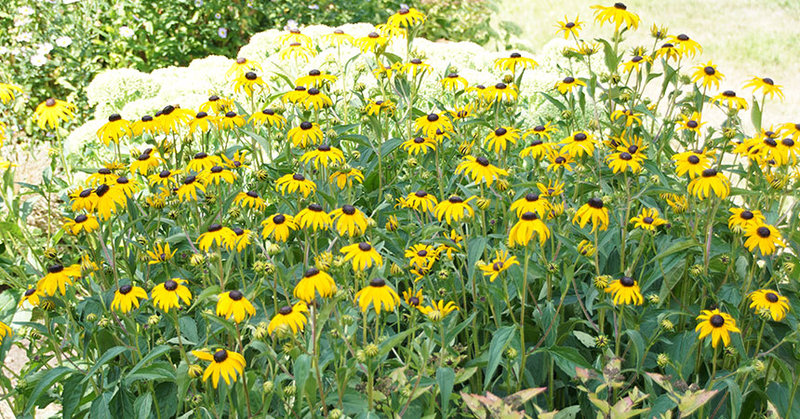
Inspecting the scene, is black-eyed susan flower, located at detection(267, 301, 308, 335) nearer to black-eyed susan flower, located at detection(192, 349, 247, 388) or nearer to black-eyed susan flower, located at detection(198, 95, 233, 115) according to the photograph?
black-eyed susan flower, located at detection(192, 349, 247, 388)

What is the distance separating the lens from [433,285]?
196 centimetres

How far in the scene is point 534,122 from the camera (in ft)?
10.7

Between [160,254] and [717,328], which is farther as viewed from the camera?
[160,254]

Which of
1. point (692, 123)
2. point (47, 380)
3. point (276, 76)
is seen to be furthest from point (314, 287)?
point (276, 76)

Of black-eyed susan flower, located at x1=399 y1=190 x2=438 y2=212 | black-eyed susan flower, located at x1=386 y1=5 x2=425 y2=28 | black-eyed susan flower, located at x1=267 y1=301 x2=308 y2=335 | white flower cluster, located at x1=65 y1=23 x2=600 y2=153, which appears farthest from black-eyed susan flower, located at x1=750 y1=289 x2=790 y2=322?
white flower cluster, located at x1=65 y1=23 x2=600 y2=153

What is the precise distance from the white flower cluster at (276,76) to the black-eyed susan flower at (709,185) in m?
1.53

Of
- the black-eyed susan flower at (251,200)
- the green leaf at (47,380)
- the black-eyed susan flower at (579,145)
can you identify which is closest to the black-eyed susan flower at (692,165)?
the black-eyed susan flower at (579,145)

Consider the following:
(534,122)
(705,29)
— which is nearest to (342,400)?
(534,122)

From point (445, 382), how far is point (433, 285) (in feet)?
1.61

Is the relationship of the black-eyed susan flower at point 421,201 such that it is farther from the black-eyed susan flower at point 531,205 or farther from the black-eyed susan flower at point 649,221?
the black-eyed susan flower at point 649,221

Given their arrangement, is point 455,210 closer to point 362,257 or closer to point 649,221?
point 362,257

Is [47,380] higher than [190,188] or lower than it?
lower

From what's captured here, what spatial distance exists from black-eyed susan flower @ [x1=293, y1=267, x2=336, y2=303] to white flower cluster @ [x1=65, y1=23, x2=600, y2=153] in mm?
2033

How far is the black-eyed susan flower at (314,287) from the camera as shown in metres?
1.42
